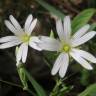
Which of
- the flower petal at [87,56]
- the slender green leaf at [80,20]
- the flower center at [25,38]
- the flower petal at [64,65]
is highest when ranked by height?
the flower center at [25,38]

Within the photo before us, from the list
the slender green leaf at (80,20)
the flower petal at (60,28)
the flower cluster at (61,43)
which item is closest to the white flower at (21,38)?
the flower cluster at (61,43)

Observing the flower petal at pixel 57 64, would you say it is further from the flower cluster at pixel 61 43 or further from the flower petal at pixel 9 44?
the flower petal at pixel 9 44

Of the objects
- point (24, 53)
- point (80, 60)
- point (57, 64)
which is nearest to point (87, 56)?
point (80, 60)

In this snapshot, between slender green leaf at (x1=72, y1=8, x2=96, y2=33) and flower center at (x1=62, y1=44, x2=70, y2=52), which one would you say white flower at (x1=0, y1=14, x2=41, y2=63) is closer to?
flower center at (x1=62, y1=44, x2=70, y2=52)

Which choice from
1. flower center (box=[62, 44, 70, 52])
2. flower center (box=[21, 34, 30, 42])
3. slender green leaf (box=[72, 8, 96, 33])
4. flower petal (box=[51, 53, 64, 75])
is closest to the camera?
flower petal (box=[51, 53, 64, 75])

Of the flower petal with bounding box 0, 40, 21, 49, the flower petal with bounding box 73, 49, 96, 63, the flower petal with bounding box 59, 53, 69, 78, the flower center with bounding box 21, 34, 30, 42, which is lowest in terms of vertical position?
the flower petal with bounding box 59, 53, 69, 78

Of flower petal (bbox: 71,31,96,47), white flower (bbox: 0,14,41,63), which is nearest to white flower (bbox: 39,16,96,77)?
flower petal (bbox: 71,31,96,47)

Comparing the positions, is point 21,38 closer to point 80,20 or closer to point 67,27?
point 67,27

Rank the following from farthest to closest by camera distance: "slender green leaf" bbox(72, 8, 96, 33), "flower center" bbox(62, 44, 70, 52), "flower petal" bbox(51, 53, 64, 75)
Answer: "slender green leaf" bbox(72, 8, 96, 33), "flower center" bbox(62, 44, 70, 52), "flower petal" bbox(51, 53, 64, 75)

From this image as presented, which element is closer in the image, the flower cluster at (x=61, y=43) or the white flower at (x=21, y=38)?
the flower cluster at (x=61, y=43)
